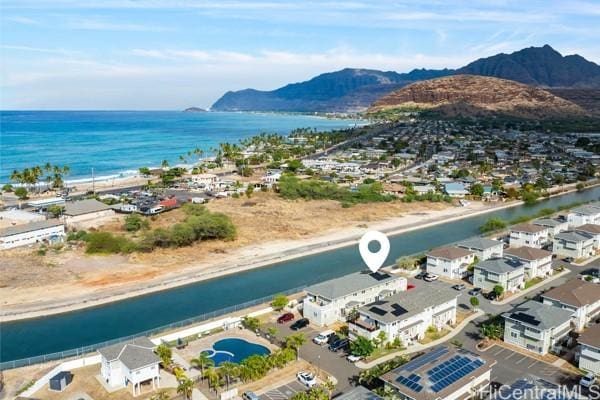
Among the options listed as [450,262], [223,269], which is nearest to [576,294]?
[450,262]

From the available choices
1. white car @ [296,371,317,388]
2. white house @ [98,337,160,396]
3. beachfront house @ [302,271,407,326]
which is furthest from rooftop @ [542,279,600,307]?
white house @ [98,337,160,396]

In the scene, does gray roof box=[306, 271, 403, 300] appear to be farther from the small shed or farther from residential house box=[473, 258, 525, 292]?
the small shed

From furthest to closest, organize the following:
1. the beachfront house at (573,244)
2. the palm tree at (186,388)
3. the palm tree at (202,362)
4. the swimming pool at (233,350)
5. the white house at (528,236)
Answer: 1. the white house at (528,236)
2. the beachfront house at (573,244)
3. the swimming pool at (233,350)
4. the palm tree at (202,362)
5. the palm tree at (186,388)

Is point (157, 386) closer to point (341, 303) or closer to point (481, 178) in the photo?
point (341, 303)

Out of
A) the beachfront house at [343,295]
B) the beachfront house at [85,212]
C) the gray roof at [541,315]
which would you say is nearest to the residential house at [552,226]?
the gray roof at [541,315]

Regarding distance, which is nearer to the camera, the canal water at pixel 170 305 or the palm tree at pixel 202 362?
the palm tree at pixel 202 362

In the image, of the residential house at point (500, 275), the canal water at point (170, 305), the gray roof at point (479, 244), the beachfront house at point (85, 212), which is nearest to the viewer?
the canal water at point (170, 305)

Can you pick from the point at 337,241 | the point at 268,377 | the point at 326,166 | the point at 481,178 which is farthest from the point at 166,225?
the point at 481,178

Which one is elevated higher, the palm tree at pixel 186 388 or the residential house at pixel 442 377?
the residential house at pixel 442 377

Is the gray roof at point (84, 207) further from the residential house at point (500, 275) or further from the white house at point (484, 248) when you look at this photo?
the residential house at point (500, 275)
